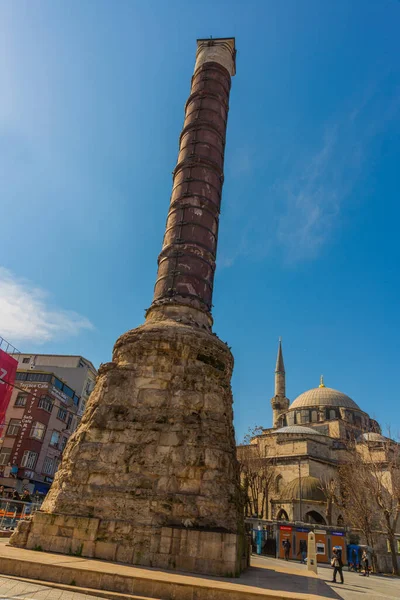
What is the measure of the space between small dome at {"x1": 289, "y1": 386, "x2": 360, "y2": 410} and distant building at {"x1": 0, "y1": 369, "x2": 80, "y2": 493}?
77.1 feet

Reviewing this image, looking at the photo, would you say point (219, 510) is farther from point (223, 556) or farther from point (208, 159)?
point (208, 159)

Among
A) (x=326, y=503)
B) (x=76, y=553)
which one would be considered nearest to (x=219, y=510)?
(x=76, y=553)

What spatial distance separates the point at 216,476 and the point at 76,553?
2.97 m

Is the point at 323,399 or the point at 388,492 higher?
the point at 323,399

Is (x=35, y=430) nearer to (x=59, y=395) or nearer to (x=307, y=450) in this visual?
(x=59, y=395)

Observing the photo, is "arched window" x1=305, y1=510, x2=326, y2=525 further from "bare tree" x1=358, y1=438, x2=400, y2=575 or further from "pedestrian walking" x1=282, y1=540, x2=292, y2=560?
"pedestrian walking" x1=282, y1=540, x2=292, y2=560

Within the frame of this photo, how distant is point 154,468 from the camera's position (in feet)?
28.7

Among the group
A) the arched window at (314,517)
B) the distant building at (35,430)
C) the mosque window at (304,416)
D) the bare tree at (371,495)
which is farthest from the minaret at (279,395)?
the distant building at (35,430)

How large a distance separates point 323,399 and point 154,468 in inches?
1411

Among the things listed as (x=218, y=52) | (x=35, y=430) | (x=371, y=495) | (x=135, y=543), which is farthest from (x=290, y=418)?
(x=135, y=543)

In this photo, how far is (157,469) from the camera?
28.7 feet

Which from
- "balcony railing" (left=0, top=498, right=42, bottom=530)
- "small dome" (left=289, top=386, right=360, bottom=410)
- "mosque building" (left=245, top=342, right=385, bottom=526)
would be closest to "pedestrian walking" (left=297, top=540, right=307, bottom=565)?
"mosque building" (left=245, top=342, right=385, bottom=526)

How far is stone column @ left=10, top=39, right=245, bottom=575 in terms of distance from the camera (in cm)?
781

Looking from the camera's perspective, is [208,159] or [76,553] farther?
[208,159]
